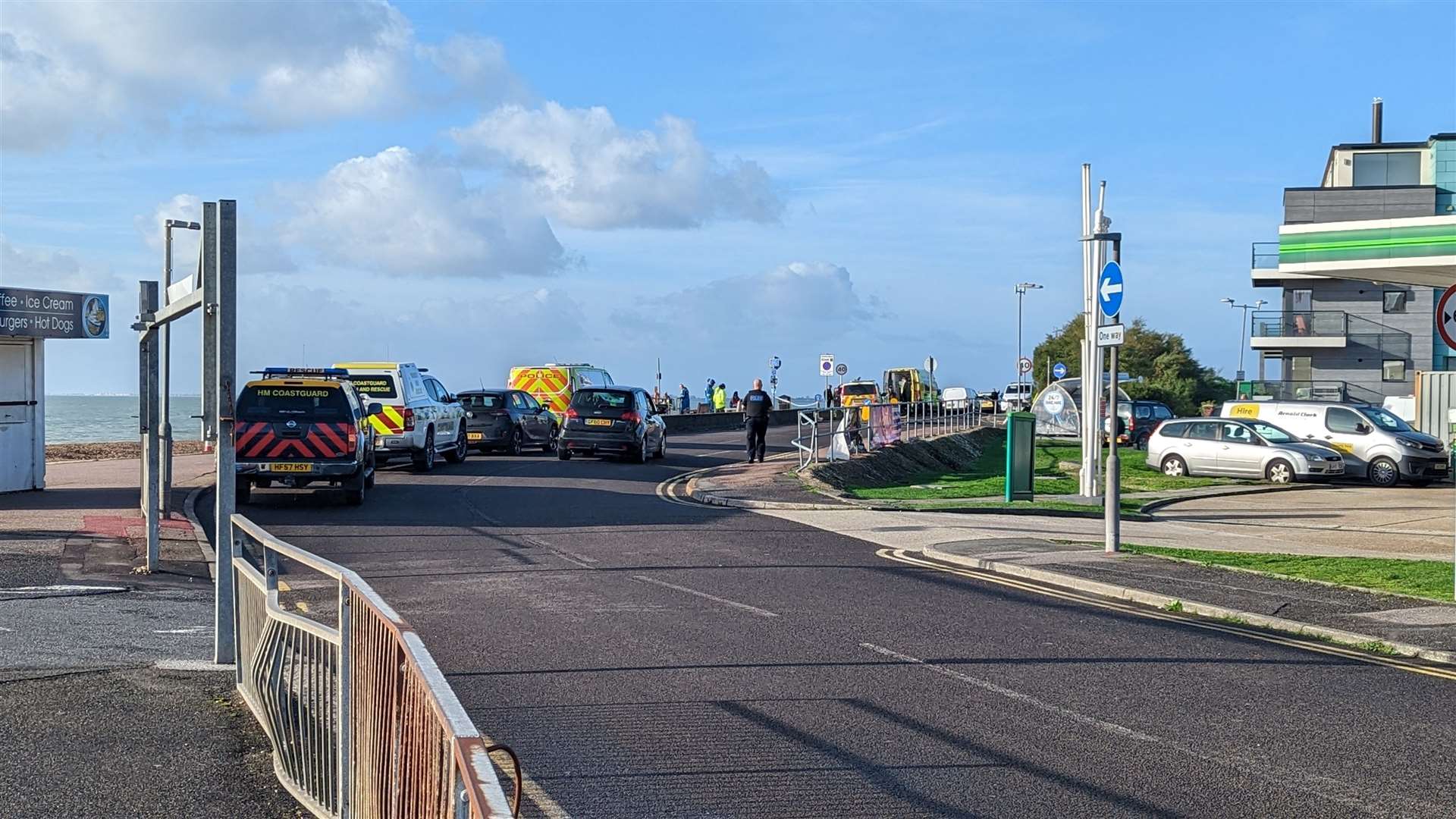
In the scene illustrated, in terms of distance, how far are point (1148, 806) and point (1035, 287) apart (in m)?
82.2

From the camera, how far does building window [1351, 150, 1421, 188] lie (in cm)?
5359

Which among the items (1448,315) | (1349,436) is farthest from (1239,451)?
(1448,315)

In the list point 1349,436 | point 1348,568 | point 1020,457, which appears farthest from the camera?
point 1349,436

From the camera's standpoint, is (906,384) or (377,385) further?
(906,384)

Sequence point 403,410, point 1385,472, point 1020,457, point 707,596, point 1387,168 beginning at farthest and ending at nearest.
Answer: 1. point 1387,168
2. point 1385,472
3. point 403,410
4. point 1020,457
5. point 707,596

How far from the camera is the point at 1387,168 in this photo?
178ft

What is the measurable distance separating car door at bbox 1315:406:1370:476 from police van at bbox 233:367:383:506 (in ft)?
69.7

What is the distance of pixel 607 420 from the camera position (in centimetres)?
3169

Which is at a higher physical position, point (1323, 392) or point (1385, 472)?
point (1323, 392)

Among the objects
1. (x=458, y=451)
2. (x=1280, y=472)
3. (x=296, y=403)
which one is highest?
(x=296, y=403)

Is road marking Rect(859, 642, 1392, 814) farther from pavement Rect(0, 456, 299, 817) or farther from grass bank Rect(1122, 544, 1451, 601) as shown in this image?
grass bank Rect(1122, 544, 1451, 601)

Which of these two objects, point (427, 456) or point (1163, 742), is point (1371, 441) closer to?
point (427, 456)

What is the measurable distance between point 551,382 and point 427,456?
48.3 ft

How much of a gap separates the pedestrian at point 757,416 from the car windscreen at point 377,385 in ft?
24.9
